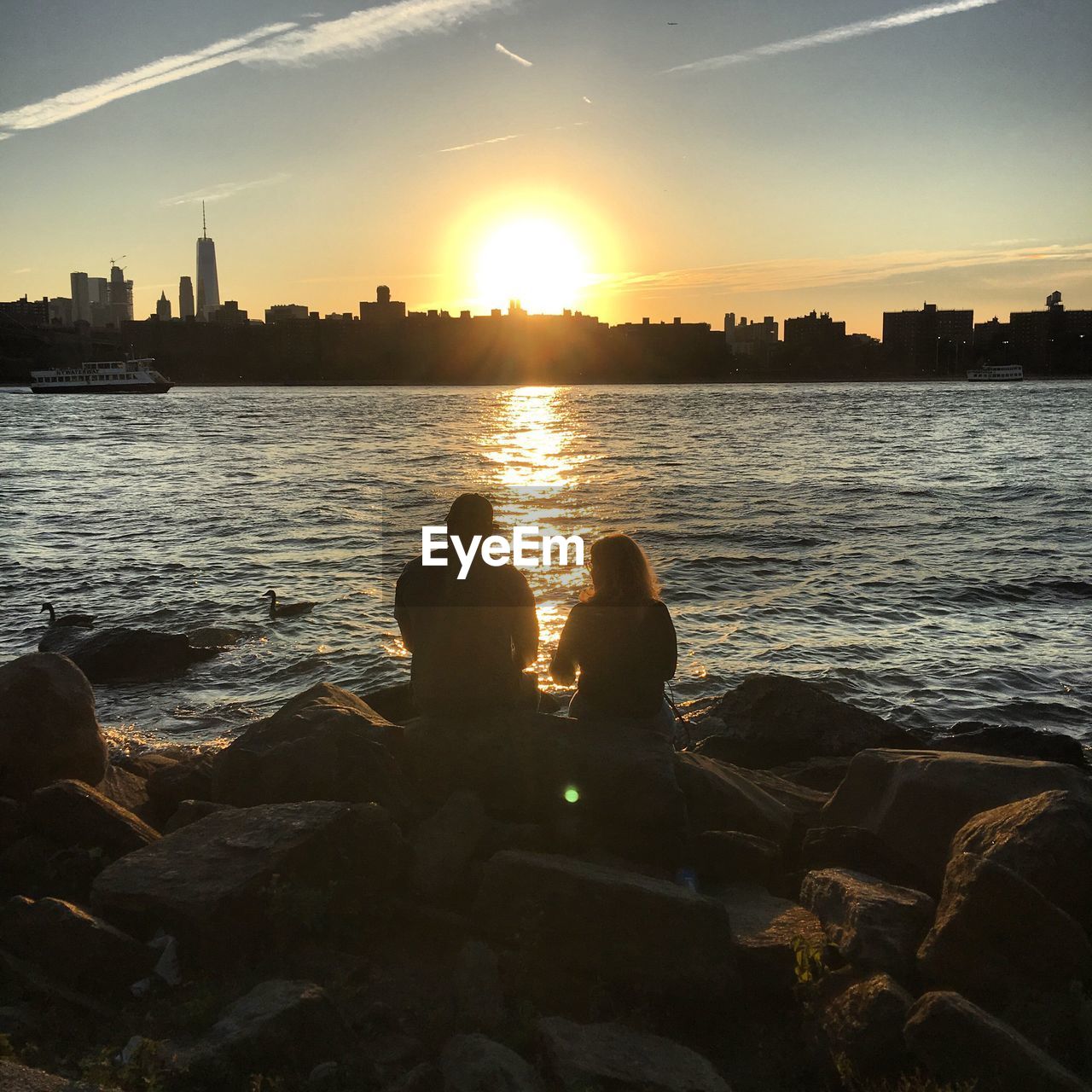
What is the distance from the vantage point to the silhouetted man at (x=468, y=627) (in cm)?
548

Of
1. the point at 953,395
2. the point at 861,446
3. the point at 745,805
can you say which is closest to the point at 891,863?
the point at 745,805

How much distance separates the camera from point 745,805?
5730 mm

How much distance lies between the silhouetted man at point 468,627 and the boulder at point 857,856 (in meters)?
1.81

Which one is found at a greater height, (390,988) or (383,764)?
(383,764)

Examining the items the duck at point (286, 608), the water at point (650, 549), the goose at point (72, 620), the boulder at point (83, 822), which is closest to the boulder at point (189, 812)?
the boulder at point (83, 822)

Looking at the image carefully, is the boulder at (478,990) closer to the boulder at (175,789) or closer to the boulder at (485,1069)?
the boulder at (485,1069)

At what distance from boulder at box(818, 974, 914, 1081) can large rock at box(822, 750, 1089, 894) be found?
133cm

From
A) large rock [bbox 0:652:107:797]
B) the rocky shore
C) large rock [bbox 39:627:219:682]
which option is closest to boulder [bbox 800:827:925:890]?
the rocky shore

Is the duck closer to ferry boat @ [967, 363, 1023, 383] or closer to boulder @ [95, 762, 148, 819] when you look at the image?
boulder @ [95, 762, 148, 819]

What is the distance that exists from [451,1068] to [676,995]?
1039 millimetres

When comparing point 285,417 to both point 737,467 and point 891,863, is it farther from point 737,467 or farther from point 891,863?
point 891,863

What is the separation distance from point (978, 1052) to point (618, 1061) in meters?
1.28

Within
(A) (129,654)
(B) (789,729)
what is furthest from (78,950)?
(A) (129,654)

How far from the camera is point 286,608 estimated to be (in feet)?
48.4
